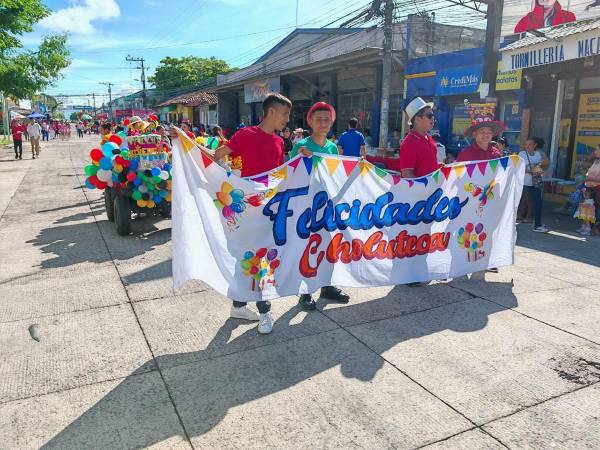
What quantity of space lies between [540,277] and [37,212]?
892cm

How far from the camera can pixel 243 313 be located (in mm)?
4176

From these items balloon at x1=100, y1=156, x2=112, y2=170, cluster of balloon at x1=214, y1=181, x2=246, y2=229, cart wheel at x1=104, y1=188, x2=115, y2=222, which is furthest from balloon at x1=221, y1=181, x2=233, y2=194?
cart wheel at x1=104, y1=188, x2=115, y2=222

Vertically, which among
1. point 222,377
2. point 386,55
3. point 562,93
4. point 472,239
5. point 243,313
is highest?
point 386,55

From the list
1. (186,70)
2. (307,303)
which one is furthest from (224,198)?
(186,70)

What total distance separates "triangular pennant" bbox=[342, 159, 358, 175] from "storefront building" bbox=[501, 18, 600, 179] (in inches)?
281

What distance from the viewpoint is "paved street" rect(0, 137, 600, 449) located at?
271 centimetres

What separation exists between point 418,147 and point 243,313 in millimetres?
2373

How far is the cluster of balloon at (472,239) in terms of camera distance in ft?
16.3

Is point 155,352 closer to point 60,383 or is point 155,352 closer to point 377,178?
point 60,383

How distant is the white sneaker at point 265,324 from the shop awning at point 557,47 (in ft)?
27.2

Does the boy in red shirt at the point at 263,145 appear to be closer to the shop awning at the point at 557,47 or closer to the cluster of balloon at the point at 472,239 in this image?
the cluster of balloon at the point at 472,239

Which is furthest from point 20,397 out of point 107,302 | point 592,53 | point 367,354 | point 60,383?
point 592,53

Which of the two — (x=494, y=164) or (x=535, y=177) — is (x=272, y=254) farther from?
(x=535, y=177)

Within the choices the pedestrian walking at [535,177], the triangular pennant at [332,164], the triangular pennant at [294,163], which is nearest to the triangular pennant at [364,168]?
the triangular pennant at [332,164]
